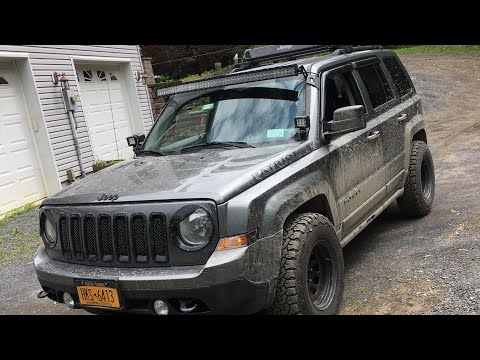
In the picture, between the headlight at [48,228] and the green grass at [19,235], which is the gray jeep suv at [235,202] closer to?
the headlight at [48,228]

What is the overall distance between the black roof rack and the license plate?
10.5 ft

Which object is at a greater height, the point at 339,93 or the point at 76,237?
the point at 339,93

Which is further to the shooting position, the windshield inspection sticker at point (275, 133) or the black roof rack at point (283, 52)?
the black roof rack at point (283, 52)

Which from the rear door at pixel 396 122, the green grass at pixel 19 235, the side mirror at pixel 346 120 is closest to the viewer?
the side mirror at pixel 346 120

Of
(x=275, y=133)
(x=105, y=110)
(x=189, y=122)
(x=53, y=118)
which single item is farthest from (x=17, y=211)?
(x=275, y=133)

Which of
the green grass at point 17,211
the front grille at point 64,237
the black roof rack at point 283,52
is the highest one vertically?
the black roof rack at point 283,52

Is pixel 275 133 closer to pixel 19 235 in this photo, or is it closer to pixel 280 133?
pixel 280 133

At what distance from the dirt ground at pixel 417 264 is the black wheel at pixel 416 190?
5.4 inches

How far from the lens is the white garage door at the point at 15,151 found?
8.78 m

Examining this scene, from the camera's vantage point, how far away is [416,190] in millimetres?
5281

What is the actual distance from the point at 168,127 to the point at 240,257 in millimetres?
2120

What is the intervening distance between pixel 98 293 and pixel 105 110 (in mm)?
9610

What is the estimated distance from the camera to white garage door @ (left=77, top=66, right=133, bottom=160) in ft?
36.9

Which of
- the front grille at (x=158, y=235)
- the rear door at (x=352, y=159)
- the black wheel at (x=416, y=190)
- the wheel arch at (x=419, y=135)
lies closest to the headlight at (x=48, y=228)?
the front grille at (x=158, y=235)
